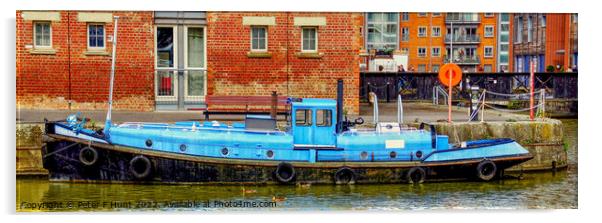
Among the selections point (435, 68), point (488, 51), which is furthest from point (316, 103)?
point (435, 68)

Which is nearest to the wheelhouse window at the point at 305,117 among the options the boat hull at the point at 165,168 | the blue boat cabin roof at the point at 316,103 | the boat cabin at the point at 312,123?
the boat cabin at the point at 312,123

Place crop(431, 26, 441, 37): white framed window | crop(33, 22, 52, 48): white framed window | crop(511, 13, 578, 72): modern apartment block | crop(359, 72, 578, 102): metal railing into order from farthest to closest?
crop(359, 72, 578, 102): metal railing → crop(431, 26, 441, 37): white framed window → crop(511, 13, 578, 72): modern apartment block → crop(33, 22, 52, 48): white framed window

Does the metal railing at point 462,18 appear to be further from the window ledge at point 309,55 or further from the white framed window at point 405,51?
the white framed window at point 405,51

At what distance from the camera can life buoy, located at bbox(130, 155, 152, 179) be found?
2045cm

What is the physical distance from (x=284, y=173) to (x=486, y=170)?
3.53 m

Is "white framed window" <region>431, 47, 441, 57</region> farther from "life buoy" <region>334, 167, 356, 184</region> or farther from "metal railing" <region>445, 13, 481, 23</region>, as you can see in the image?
"life buoy" <region>334, 167, 356, 184</region>

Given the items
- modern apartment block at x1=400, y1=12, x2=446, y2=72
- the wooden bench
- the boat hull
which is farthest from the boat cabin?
modern apartment block at x1=400, y1=12, x2=446, y2=72

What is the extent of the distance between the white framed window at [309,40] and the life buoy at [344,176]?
3135mm

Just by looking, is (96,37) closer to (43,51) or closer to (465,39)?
(43,51)

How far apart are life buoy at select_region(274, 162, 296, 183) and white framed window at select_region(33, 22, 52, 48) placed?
4.89m

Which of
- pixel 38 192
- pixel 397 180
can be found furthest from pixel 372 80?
pixel 38 192

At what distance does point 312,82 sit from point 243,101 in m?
1.40

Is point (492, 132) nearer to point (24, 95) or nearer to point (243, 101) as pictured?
point (243, 101)

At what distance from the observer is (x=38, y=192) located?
2000cm
